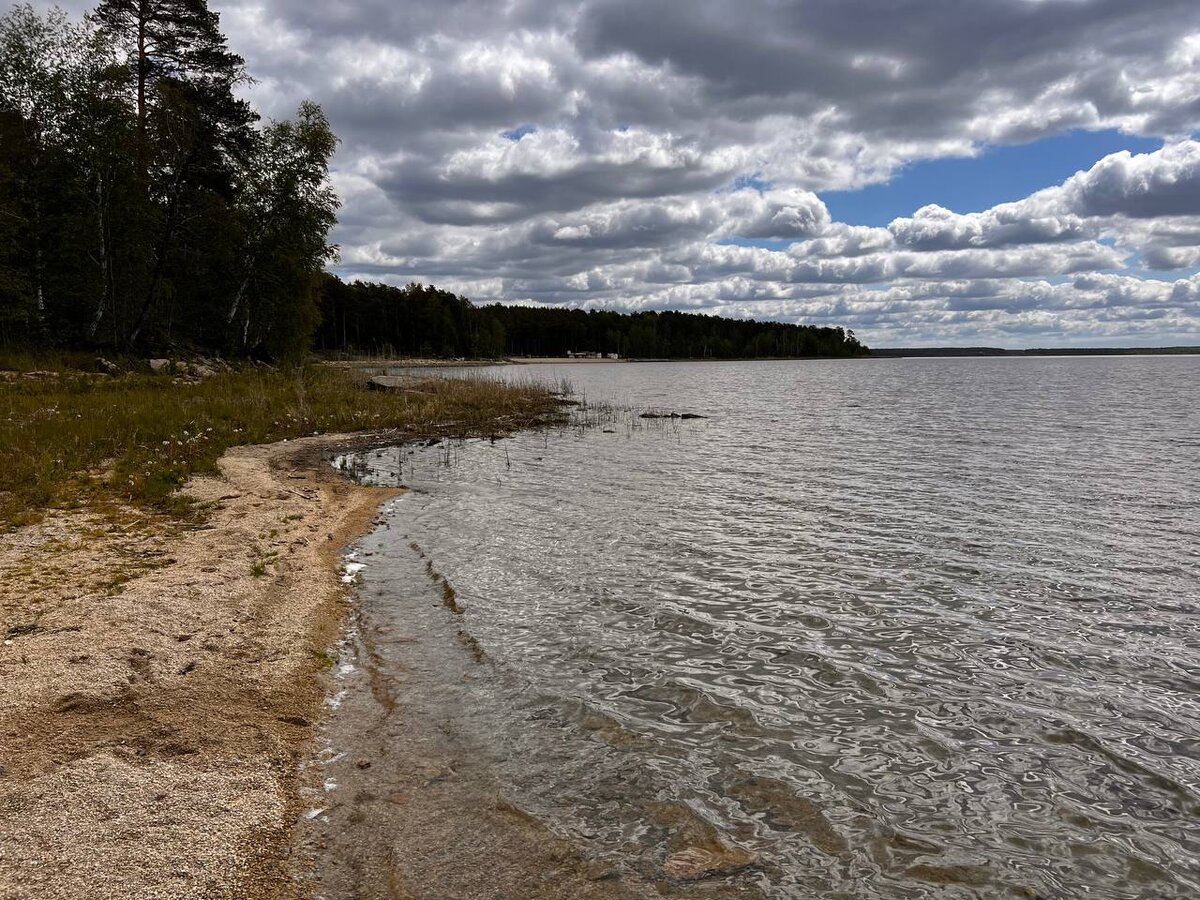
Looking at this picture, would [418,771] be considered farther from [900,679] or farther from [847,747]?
[900,679]

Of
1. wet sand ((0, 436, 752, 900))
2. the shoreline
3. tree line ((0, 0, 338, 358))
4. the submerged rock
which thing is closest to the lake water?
the submerged rock

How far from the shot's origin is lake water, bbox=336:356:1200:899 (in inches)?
189

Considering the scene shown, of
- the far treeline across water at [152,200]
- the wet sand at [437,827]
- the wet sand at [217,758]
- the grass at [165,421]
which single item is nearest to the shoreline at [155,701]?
the wet sand at [217,758]

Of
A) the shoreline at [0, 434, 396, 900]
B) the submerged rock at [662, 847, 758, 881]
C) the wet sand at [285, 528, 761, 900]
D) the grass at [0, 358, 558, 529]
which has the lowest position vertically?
the submerged rock at [662, 847, 758, 881]

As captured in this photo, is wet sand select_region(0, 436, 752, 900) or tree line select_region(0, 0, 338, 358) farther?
tree line select_region(0, 0, 338, 358)

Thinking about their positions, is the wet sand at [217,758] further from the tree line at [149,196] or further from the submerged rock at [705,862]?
the tree line at [149,196]

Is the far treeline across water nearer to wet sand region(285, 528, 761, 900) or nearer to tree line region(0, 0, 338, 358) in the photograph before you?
tree line region(0, 0, 338, 358)

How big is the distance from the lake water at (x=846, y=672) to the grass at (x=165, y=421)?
5.14 meters

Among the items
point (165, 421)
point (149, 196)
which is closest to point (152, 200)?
point (149, 196)

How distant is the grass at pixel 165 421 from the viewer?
1268cm

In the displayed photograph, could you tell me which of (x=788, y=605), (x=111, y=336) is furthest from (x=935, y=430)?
(x=111, y=336)

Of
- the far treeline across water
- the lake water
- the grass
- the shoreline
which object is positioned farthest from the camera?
the far treeline across water

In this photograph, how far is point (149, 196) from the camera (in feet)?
118

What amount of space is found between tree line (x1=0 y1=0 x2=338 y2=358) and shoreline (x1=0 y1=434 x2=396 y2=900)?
27674 mm
